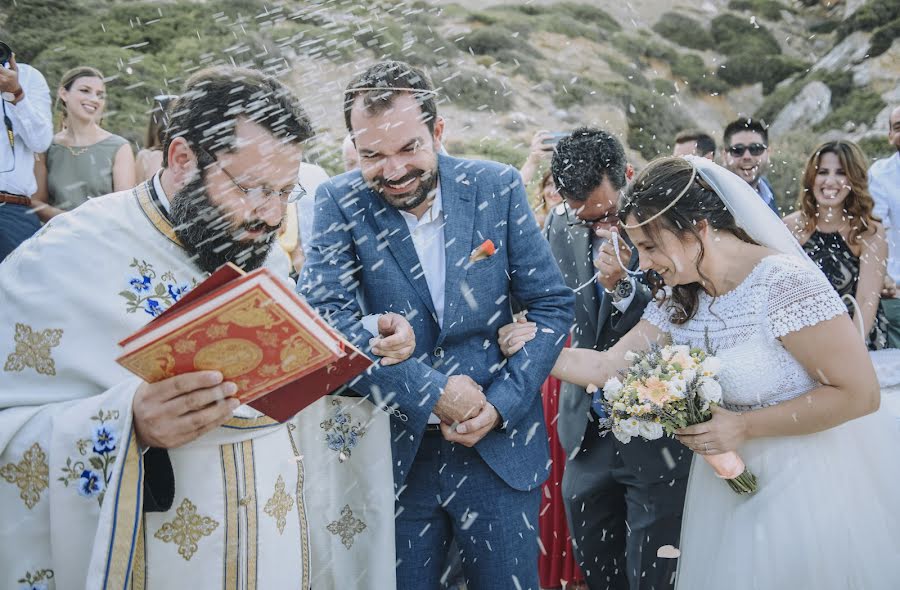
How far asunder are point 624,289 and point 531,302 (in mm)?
844

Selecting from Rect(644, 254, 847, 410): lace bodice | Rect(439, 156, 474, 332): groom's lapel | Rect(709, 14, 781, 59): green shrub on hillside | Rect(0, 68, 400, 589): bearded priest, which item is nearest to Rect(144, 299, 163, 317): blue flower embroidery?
Rect(0, 68, 400, 589): bearded priest

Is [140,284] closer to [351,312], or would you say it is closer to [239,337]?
[239,337]

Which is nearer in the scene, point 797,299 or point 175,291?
point 175,291

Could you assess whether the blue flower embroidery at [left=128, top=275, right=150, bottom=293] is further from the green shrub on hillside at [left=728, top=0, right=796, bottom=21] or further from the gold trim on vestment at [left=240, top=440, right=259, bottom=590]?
the green shrub on hillside at [left=728, top=0, right=796, bottom=21]

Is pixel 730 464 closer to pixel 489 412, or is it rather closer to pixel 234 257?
pixel 489 412

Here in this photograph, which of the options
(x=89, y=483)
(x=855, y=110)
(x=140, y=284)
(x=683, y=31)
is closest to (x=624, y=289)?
(x=140, y=284)

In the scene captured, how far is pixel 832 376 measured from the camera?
3.10 m

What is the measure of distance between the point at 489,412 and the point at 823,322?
1286mm

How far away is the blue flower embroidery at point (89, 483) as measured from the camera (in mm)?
2297

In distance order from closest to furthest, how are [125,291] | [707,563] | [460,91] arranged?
[125,291]
[707,563]
[460,91]

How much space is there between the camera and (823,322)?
3.06m

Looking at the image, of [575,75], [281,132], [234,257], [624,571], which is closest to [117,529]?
[234,257]

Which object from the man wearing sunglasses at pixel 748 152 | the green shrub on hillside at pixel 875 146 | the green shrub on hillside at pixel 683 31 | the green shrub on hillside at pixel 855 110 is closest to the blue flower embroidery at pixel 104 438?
the man wearing sunglasses at pixel 748 152

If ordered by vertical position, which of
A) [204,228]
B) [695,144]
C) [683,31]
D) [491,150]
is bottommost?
[683,31]
